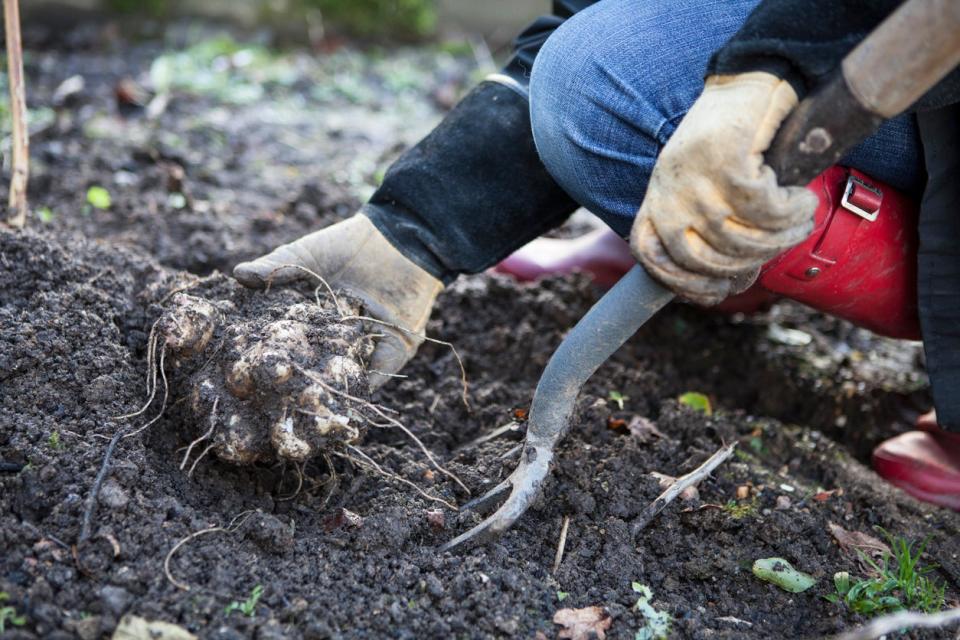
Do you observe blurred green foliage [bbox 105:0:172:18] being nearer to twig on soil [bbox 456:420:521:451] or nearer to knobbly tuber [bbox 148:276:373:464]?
knobbly tuber [bbox 148:276:373:464]

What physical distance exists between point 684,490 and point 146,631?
109cm

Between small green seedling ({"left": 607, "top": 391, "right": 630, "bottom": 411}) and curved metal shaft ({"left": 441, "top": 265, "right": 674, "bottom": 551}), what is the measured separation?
1.25 feet

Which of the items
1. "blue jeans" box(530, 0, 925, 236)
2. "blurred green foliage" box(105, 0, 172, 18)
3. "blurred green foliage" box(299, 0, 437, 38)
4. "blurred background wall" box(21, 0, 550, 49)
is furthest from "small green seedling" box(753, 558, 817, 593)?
"blurred green foliage" box(105, 0, 172, 18)

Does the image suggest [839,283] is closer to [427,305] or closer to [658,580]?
[658,580]

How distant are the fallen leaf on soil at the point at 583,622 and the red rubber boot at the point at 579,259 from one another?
Result: 131 cm

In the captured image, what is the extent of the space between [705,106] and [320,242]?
0.90m

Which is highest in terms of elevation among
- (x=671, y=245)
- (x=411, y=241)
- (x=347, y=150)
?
(x=671, y=245)

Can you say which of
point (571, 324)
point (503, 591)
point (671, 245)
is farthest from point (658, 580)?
point (571, 324)

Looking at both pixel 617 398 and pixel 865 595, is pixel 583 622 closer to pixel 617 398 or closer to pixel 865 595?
pixel 865 595

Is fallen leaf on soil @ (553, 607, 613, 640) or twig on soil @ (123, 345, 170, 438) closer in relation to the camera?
fallen leaf on soil @ (553, 607, 613, 640)

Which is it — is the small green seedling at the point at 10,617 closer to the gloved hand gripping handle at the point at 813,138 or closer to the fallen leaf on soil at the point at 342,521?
the fallen leaf on soil at the point at 342,521

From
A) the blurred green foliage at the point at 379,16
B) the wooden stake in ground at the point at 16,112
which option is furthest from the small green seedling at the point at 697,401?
the blurred green foliage at the point at 379,16

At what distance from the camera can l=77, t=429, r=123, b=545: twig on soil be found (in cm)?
142

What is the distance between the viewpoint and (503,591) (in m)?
1.53
